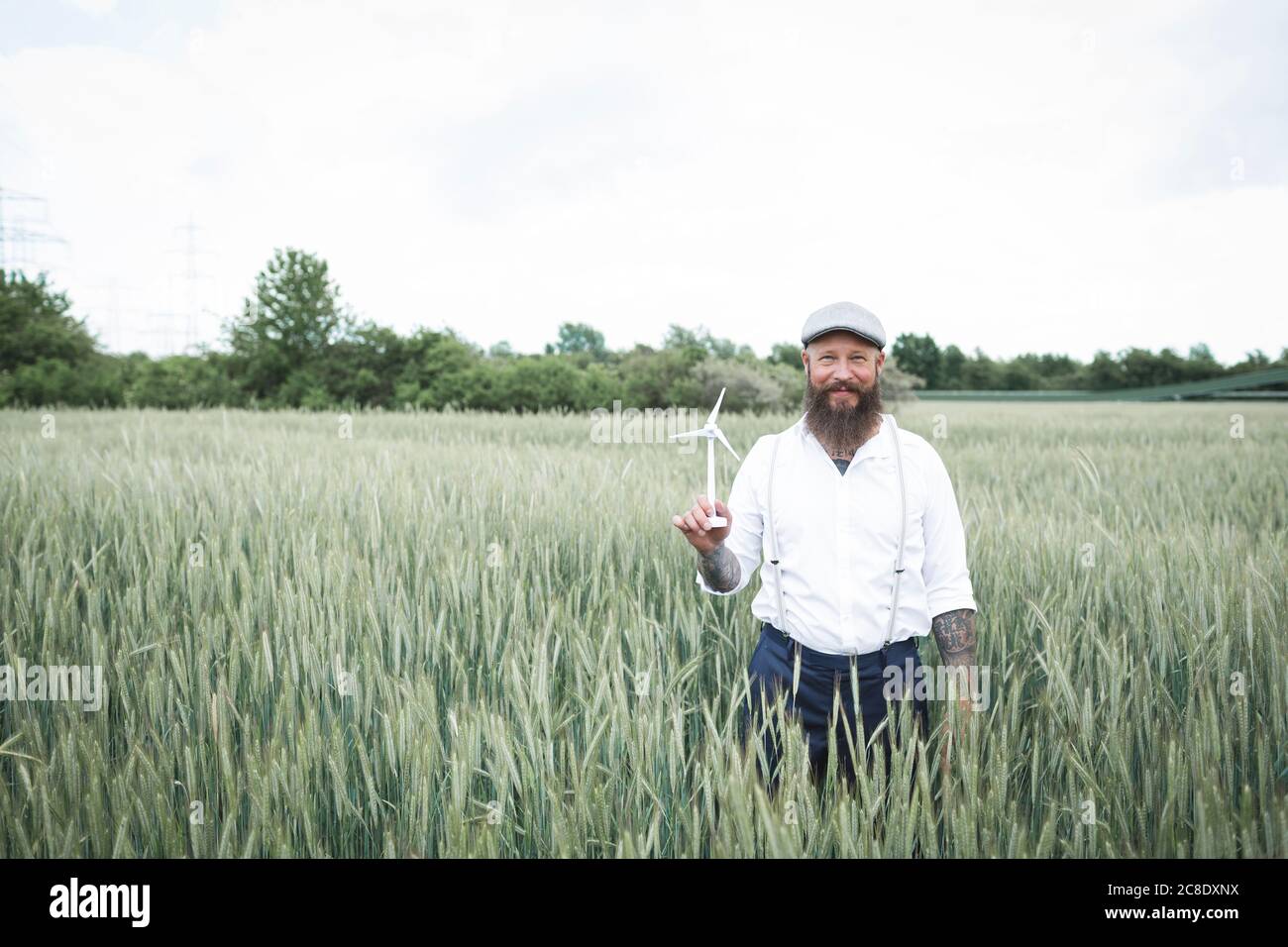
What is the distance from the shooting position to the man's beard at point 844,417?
5.41 feet

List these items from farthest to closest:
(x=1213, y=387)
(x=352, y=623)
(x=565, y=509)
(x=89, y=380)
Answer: (x=1213, y=387), (x=89, y=380), (x=565, y=509), (x=352, y=623)

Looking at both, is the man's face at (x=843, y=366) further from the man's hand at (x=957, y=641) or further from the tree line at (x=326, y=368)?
the tree line at (x=326, y=368)

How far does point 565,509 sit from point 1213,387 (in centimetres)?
2310

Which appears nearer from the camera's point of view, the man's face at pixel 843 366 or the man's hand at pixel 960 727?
the man's hand at pixel 960 727

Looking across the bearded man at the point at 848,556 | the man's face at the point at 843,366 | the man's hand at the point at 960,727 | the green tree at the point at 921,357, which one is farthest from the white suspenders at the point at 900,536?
the green tree at the point at 921,357

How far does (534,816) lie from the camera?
51.8 inches

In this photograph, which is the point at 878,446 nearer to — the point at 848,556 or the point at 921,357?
the point at 848,556

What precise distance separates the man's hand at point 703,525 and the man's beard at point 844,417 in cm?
34

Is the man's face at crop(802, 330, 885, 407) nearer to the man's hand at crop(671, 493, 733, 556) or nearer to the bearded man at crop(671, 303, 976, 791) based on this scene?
the bearded man at crop(671, 303, 976, 791)

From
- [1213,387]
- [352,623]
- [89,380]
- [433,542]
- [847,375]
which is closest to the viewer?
[847,375]

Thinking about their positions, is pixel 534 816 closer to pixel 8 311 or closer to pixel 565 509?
pixel 565 509

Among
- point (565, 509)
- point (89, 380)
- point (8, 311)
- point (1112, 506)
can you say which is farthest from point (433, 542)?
point (8, 311)

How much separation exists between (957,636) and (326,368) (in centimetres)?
1834
